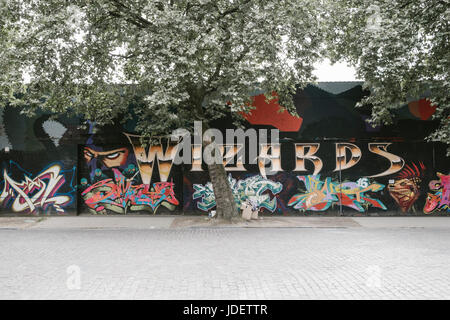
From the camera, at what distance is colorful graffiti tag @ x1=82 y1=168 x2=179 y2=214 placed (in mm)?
15984

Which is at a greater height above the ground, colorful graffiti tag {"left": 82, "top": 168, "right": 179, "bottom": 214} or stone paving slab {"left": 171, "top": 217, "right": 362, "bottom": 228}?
colorful graffiti tag {"left": 82, "top": 168, "right": 179, "bottom": 214}

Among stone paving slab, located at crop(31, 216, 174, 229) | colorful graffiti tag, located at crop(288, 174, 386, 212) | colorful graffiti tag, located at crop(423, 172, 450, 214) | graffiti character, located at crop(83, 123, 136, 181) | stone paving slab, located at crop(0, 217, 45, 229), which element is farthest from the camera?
graffiti character, located at crop(83, 123, 136, 181)

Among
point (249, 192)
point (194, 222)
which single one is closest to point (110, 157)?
point (194, 222)

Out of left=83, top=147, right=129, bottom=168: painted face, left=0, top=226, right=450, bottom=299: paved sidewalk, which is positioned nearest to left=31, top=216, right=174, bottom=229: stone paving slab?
left=0, top=226, right=450, bottom=299: paved sidewalk

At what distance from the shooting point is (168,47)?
11016mm

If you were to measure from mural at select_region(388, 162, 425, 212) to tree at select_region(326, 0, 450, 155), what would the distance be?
279cm

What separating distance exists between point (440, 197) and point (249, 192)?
7271 mm

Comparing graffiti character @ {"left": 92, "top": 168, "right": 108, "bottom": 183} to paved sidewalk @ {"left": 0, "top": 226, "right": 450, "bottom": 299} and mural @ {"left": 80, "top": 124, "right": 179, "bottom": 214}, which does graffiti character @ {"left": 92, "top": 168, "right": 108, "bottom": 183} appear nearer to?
mural @ {"left": 80, "top": 124, "right": 179, "bottom": 214}

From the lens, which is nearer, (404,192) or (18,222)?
(18,222)

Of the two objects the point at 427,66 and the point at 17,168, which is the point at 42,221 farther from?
the point at 427,66

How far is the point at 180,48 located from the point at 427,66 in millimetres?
7679

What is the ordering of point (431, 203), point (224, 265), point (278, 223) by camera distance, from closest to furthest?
1. point (224, 265)
2. point (278, 223)
3. point (431, 203)

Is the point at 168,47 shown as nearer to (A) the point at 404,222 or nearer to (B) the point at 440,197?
(A) the point at 404,222

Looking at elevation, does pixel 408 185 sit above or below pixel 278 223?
above
